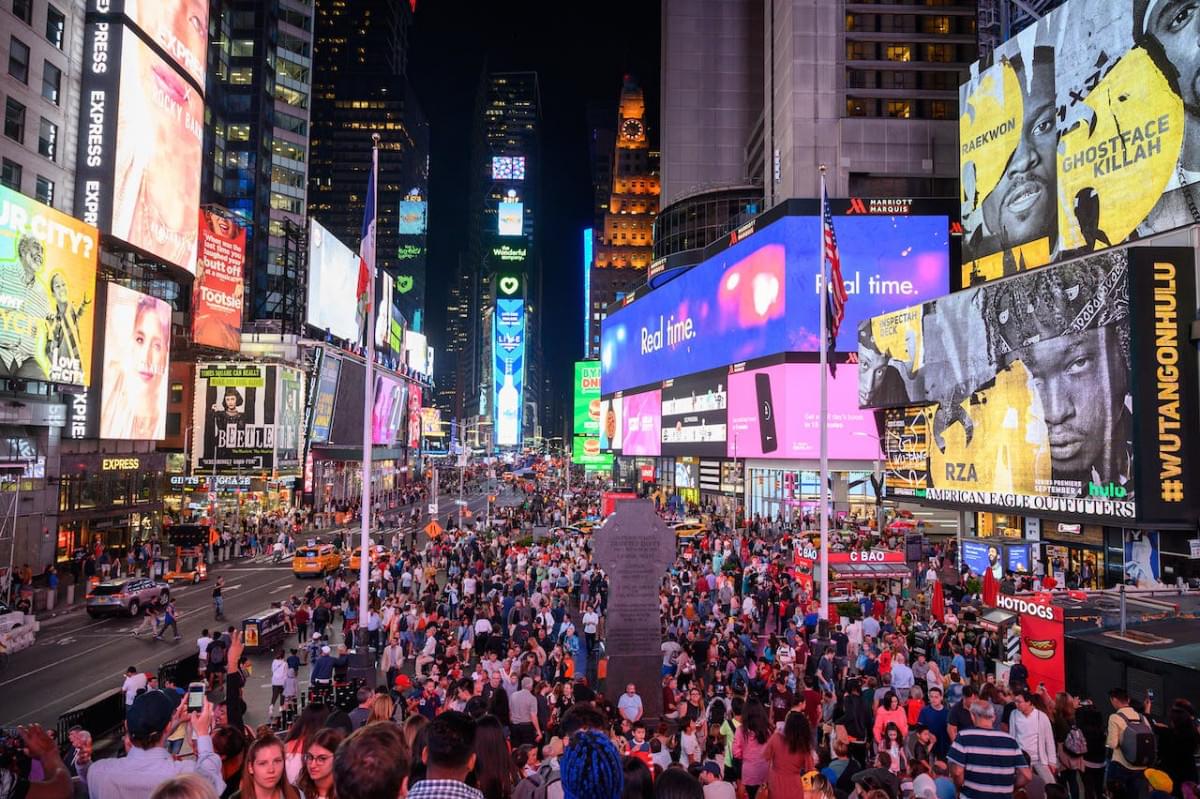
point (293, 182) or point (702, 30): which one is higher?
point (702, 30)

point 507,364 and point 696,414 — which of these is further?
point 507,364

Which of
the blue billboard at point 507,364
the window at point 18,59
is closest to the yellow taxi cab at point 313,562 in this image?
the window at point 18,59

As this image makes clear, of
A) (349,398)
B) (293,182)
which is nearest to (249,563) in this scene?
(349,398)

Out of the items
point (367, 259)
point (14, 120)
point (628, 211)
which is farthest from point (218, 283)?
point (628, 211)

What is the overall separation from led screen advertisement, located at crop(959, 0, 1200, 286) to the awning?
16.1 meters

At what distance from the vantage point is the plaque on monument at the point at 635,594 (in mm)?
15625

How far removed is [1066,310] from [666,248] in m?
65.7

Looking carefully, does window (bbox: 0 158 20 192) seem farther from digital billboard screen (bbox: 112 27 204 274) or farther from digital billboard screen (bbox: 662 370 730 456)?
digital billboard screen (bbox: 662 370 730 456)

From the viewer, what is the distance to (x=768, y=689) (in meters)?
13.5

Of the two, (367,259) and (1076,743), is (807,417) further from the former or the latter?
(1076,743)

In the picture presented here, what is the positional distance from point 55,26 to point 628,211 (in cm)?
13157

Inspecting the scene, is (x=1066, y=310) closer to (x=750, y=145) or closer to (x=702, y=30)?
(x=750, y=145)

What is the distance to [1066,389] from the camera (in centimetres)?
2767

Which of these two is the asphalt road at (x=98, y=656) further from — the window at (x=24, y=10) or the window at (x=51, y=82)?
the window at (x=24, y=10)
